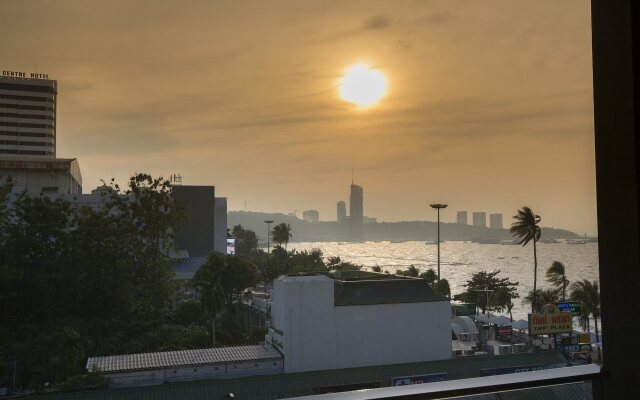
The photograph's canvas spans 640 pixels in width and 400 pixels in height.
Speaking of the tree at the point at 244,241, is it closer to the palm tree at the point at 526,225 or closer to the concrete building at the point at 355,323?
the palm tree at the point at 526,225

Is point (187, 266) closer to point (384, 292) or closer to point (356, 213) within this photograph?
point (384, 292)

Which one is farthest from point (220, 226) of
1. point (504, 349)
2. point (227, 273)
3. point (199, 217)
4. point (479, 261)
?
point (479, 261)

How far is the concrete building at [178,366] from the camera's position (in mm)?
9495

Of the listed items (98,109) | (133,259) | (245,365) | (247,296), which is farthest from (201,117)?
(245,365)

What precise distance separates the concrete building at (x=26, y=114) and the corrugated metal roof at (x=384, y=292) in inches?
1345

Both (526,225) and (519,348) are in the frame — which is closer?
(519,348)

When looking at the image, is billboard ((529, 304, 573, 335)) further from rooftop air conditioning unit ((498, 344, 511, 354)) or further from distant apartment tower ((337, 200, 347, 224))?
→ distant apartment tower ((337, 200, 347, 224))

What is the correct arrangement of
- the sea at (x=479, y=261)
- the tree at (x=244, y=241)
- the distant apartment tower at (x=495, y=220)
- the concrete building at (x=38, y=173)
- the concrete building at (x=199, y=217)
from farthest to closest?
the distant apartment tower at (x=495, y=220) → the sea at (x=479, y=261) → the tree at (x=244, y=241) → the concrete building at (x=199, y=217) → the concrete building at (x=38, y=173)

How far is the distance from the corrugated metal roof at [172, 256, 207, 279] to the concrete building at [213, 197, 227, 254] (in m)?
6.30

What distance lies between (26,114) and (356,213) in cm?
3938

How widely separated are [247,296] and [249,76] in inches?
451

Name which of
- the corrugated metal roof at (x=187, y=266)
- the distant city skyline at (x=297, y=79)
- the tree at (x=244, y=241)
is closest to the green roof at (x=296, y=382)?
the distant city skyline at (x=297, y=79)

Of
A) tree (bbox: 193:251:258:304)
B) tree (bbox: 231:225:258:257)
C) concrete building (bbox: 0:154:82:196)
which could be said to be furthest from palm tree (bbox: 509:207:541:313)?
tree (bbox: 231:225:258:257)

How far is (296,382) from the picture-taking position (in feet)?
29.3
